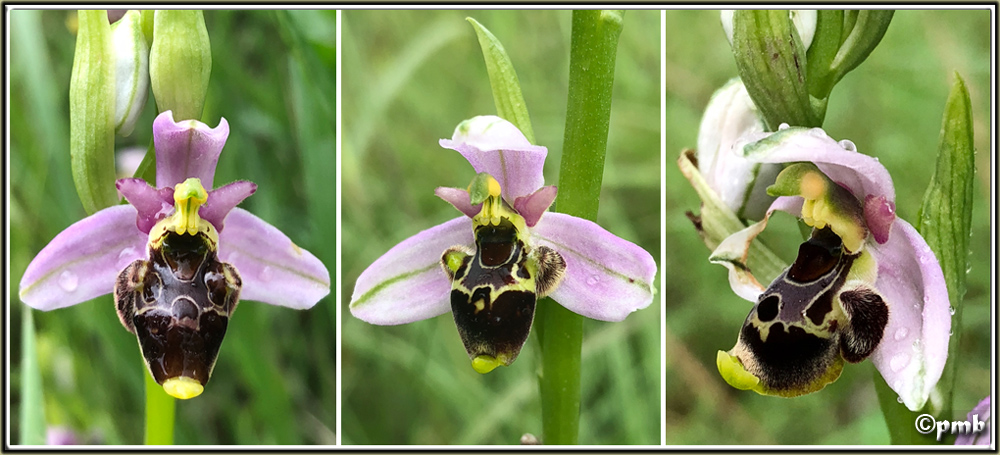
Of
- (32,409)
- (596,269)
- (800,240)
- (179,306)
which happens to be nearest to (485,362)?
(596,269)

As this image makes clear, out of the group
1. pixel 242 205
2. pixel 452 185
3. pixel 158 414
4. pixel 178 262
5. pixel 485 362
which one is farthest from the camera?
pixel 452 185

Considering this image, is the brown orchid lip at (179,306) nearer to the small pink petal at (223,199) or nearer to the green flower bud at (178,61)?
the small pink petal at (223,199)

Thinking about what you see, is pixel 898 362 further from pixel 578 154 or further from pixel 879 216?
pixel 578 154

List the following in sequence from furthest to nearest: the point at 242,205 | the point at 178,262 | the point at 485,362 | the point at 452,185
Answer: the point at 452,185
the point at 242,205
the point at 178,262
the point at 485,362

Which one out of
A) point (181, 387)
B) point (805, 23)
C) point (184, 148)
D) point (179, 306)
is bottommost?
point (181, 387)

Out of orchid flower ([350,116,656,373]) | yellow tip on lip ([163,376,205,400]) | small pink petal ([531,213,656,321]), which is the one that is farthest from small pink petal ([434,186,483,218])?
yellow tip on lip ([163,376,205,400])

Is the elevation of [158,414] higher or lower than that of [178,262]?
lower

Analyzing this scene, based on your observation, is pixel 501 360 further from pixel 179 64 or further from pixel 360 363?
pixel 360 363
